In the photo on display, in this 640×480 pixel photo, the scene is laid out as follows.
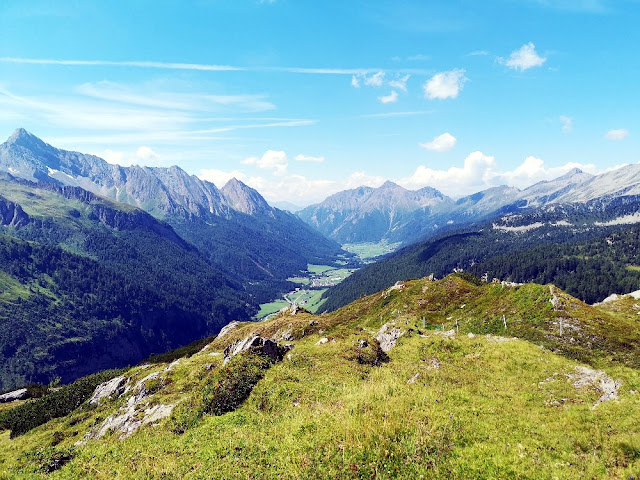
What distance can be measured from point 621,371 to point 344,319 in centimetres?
6312

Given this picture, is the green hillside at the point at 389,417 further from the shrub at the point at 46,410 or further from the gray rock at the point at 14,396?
the gray rock at the point at 14,396

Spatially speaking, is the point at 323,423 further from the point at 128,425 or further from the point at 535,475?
the point at 128,425

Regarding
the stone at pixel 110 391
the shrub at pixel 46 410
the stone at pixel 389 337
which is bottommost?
the shrub at pixel 46 410

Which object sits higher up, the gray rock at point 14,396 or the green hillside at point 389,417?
the green hillside at point 389,417

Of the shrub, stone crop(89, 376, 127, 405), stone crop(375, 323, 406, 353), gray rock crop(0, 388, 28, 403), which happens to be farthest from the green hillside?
gray rock crop(0, 388, 28, 403)

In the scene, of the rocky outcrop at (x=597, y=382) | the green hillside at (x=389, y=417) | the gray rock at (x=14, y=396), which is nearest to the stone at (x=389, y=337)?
the green hillside at (x=389, y=417)

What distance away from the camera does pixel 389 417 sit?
16.1m

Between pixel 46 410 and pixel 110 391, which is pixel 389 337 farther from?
pixel 46 410

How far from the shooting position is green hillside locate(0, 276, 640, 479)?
1419cm

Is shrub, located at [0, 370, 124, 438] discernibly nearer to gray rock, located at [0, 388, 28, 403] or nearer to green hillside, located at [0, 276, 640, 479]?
green hillside, located at [0, 276, 640, 479]

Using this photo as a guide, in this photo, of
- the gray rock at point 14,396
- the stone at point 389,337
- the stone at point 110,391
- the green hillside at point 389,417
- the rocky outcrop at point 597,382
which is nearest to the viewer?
the green hillside at point 389,417

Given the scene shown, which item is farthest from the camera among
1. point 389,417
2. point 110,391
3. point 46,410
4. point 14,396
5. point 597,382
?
point 14,396

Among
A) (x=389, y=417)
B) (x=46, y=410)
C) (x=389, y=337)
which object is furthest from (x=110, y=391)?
(x=389, y=417)

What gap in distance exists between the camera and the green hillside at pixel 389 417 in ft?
46.5
